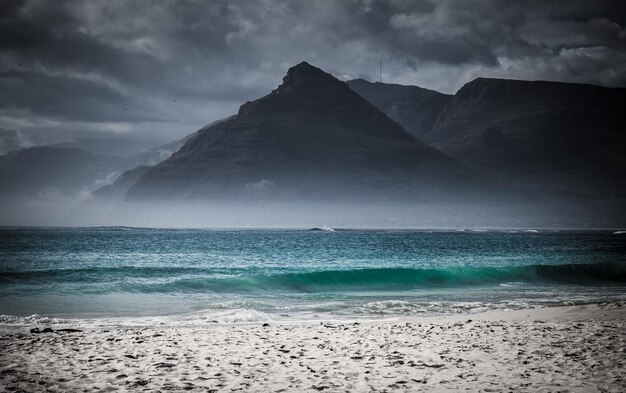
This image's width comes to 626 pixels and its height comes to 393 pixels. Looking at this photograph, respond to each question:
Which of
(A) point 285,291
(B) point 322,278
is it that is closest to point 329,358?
(A) point 285,291

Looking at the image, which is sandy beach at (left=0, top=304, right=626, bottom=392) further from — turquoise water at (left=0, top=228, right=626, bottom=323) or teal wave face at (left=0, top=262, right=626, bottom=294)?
teal wave face at (left=0, top=262, right=626, bottom=294)

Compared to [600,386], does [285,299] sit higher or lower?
lower

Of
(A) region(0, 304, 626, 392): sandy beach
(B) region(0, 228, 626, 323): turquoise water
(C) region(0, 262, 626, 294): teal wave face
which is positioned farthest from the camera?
(C) region(0, 262, 626, 294): teal wave face

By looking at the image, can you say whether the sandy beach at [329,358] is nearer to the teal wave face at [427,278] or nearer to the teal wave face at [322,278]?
the teal wave face at [322,278]

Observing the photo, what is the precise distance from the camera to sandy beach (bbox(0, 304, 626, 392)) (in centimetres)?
848

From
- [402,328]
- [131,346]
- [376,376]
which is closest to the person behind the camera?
[376,376]

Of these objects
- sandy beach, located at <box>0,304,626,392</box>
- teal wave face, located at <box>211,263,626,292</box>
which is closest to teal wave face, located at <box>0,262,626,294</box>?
teal wave face, located at <box>211,263,626,292</box>

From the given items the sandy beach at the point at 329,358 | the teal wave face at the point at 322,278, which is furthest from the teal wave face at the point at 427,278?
the sandy beach at the point at 329,358

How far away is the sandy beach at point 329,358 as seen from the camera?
8.48m

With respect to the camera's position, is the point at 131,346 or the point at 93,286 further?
the point at 93,286

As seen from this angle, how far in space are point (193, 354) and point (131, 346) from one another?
1.85 metres

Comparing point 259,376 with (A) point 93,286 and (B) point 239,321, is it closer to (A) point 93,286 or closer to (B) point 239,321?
(B) point 239,321

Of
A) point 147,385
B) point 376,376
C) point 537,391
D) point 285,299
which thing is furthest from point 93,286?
point 537,391

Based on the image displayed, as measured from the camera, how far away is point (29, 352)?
1090 centimetres
